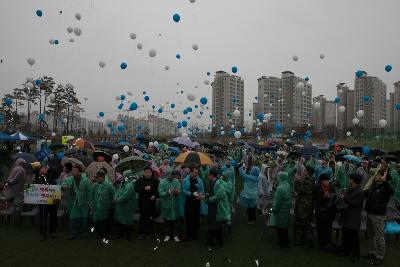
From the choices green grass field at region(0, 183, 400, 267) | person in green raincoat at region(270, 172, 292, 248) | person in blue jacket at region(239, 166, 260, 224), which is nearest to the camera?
green grass field at region(0, 183, 400, 267)

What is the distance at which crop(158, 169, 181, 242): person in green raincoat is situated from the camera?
21.5 ft

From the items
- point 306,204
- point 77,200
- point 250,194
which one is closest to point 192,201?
point 250,194

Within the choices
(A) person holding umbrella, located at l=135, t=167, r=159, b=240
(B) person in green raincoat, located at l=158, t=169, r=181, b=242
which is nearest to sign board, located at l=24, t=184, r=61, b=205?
(A) person holding umbrella, located at l=135, t=167, r=159, b=240

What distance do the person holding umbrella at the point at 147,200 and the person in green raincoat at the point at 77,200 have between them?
3.32ft

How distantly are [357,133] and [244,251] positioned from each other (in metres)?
33.1

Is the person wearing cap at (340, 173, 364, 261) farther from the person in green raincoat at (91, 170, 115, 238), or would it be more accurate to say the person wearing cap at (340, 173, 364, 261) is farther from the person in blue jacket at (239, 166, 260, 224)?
the person in green raincoat at (91, 170, 115, 238)

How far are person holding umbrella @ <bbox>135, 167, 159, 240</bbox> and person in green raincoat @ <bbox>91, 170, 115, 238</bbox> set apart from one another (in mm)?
576

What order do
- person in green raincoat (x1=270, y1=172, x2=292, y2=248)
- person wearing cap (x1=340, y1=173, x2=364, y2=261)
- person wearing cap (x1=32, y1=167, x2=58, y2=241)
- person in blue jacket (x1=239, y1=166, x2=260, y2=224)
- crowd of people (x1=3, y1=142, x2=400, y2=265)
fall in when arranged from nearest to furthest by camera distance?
person wearing cap (x1=340, y1=173, x2=364, y2=261)
crowd of people (x1=3, y1=142, x2=400, y2=265)
person in green raincoat (x1=270, y1=172, x2=292, y2=248)
person wearing cap (x1=32, y1=167, x2=58, y2=241)
person in blue jacket (x1=239, y1=166, x2=260, y2=224)

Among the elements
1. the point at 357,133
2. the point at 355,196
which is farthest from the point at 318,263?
the point at 357,133

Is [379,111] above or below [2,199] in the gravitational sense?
above

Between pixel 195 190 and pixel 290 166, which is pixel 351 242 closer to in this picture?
pixel 195 190

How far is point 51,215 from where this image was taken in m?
6.71

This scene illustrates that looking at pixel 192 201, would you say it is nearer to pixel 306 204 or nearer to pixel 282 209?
pixel 282 209

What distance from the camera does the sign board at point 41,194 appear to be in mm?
6172
